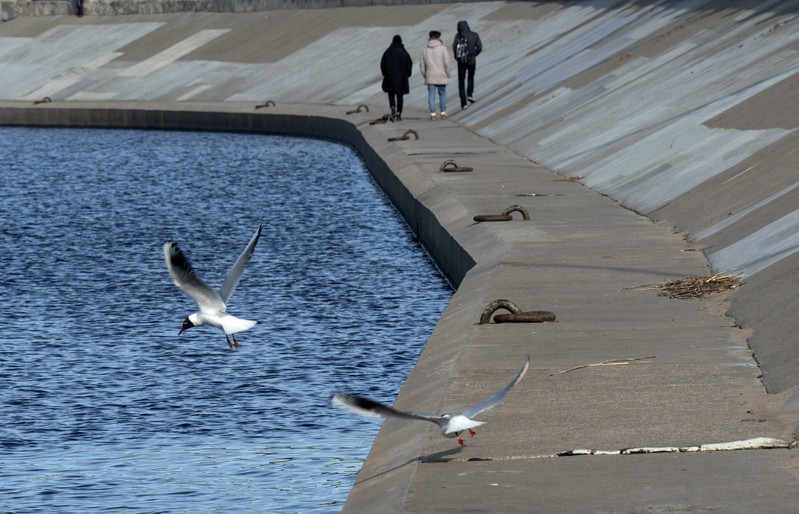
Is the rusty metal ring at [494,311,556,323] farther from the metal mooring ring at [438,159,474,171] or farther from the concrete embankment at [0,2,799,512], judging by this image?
the metal mooring ring at [438,159,474,171]

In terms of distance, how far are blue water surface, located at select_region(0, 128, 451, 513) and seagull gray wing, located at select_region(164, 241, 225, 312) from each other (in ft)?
3.27

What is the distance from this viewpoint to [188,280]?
36.4ft

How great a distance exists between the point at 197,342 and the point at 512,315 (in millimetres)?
4541

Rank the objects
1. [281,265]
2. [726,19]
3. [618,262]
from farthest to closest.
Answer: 1. [726,19]
2. [281,265]
3. [618,262]

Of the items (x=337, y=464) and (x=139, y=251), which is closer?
(x=337, y=464)

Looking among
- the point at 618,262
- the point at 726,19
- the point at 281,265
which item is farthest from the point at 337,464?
the point at 726,19

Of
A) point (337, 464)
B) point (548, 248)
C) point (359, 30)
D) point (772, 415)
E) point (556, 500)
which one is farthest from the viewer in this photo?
point (359, 30)

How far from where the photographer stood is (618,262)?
1584 cm

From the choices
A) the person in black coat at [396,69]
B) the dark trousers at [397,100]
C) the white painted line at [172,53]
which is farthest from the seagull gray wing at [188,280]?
the white painted line at [172,53]

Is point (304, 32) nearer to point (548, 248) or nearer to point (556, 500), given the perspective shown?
point (548, 248)

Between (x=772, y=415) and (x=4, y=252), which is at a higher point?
(x=772, y=415)

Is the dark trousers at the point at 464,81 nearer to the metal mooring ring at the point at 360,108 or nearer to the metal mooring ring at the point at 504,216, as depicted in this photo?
the metal mooring ring at the point at 360,108

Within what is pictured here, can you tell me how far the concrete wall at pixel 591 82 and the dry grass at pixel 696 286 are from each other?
0.22 meters

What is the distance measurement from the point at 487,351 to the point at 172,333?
19.2ft
